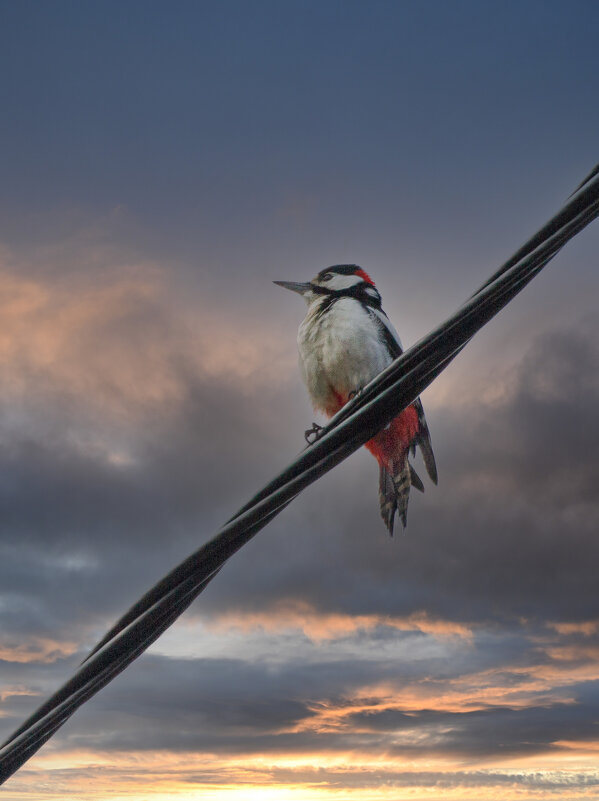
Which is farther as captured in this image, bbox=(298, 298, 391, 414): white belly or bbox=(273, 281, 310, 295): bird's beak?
bbox=(273, 281, 310, 295): bird's beak

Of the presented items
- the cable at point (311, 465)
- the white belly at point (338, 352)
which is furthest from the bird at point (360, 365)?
the cable at point (311, 465)

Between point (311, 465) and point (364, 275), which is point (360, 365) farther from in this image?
point (311, 465)

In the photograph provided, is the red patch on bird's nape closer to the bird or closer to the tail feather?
the bird

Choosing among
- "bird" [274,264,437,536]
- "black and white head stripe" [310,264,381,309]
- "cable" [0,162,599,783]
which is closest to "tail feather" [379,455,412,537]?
"bird" [274,264,437,536]

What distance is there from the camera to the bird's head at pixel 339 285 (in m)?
4.40

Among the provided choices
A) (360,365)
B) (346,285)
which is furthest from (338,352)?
(346,285)

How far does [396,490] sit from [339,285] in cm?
123

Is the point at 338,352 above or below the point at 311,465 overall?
above

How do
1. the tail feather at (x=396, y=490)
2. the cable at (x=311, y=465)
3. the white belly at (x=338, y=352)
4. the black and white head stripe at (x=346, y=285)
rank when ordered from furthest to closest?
the black and white head stripe at (x=346, y=285) → the tail feather at (x=396, y=490) → the white belly at (x=338, y=352) → the cable at (x=311, y=465)

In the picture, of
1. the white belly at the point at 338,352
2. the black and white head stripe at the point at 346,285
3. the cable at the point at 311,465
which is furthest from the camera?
the black and white head stripe at the point at 346,285

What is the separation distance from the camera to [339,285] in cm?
443

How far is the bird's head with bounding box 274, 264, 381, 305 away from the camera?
4402 mm

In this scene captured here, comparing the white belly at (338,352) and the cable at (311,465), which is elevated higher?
the white belly at (338,352)

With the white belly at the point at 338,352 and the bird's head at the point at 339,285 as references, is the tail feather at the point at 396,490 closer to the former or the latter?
the white belly at the point at 338,352
